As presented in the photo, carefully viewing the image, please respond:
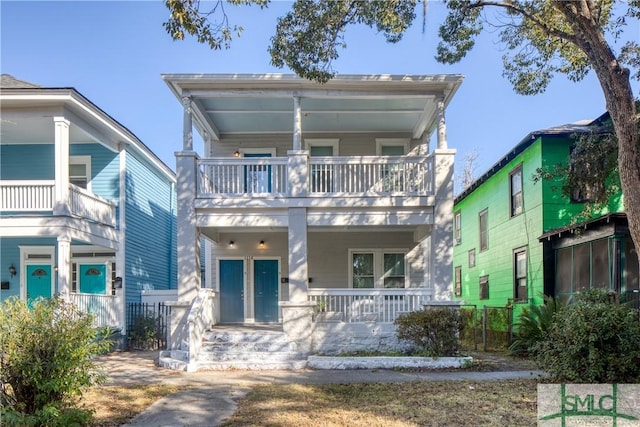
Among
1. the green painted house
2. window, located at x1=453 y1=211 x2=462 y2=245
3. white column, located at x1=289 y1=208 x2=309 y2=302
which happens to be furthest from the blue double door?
window, located at x1=453 y1=211 x2=462 y2=245

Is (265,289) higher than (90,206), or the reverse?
(90,206)

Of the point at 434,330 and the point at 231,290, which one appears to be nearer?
the point at 434,330

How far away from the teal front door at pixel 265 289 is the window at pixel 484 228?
8.60 m

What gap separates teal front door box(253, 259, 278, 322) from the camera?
45.9 ft

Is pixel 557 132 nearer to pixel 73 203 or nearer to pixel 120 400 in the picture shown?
pixel 120 400

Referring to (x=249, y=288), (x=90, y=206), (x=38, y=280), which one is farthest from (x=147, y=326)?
(x=90, y=206)

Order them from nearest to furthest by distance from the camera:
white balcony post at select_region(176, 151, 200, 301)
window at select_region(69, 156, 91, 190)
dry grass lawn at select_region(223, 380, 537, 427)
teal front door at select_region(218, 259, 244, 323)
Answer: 1. dry grass lawn at select_region(223, 380, 537, 427)
2. white balcony post at select_region(176, 151, 200, 301)
3. teal front door at select_region(218, 259, 244, 323)
4. window at select_region(69, 156, 91, 190)

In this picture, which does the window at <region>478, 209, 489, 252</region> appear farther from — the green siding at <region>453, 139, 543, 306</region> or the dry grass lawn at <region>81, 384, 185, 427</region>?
the dry grass lawn at <region>81, 384, 185, 427</region>

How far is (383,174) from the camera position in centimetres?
1165

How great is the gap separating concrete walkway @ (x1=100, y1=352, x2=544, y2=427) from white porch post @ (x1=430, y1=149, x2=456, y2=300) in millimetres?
2355

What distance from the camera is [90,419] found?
205 inches

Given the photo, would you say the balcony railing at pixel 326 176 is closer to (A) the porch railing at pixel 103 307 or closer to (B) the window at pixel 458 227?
(A) the porch railing at pixel 103 307

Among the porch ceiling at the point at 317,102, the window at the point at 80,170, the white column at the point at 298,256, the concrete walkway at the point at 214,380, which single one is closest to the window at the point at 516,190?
the porch ceiling at the point at 317,102

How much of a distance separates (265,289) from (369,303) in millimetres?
4078
